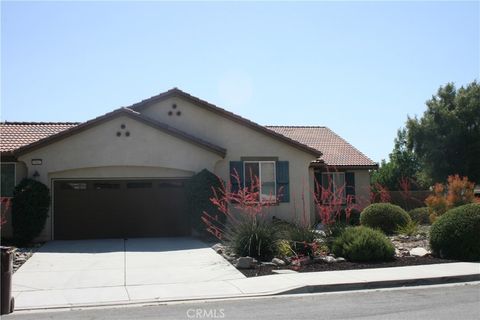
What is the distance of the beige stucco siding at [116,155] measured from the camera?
20.0 metres

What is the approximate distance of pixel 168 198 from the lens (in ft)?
70.3

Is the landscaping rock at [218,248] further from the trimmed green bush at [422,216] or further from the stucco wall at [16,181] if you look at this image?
the trimmed green bush at [422,216]

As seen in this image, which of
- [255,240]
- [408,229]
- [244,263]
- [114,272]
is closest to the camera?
[114,272]

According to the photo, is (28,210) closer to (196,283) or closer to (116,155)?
(116,155)

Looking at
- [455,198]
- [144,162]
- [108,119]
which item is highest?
[108,119]

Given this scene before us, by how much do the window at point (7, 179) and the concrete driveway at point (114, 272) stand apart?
9.33 ft

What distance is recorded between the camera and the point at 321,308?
9.48m

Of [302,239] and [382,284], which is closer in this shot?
[382,284]

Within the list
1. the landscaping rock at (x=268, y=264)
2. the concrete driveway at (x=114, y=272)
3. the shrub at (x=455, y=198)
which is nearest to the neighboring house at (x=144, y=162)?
the concrete driveway at (x=114, y=272)

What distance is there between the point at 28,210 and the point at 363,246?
36.8ft

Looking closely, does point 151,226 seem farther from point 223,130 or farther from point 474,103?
point 474,103

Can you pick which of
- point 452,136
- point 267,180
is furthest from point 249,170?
point 452,136

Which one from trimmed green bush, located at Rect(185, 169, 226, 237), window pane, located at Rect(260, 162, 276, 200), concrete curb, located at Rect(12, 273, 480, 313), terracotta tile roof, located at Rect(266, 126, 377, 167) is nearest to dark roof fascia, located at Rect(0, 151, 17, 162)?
trimmed green bush, located at Rect(185, 169, 226, 237)

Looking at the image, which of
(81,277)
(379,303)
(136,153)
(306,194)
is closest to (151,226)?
(136,153)
